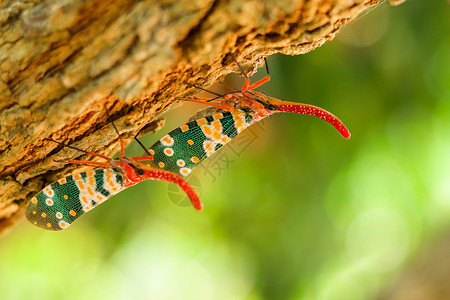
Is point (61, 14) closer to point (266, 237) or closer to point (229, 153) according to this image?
point (229, 153)

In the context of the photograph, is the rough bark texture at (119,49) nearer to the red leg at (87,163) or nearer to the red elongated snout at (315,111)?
the red leg at (87,163)

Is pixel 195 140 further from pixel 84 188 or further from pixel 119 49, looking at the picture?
pixel 119 49

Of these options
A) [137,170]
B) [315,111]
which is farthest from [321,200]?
[137,170]

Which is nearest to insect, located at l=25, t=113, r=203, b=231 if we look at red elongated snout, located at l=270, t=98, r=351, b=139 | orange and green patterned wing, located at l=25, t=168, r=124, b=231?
orange and green patterned wing, located at l=25, t=168, r=124, b=231

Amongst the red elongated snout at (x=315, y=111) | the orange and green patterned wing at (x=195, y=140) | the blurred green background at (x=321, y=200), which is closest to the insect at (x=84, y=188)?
the orange and green patterned wing at (x=195, y=140)

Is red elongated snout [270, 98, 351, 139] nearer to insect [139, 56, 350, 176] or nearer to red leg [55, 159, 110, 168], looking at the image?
insect [139, 56, 350, 176]

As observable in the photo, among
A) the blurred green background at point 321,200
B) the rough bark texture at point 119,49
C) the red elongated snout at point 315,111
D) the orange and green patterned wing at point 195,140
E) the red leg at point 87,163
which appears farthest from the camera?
the blurred green background at point 321,200

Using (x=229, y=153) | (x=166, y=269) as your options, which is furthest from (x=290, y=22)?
(x=166, y=269)
